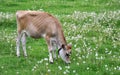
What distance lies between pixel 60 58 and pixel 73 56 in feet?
1.57

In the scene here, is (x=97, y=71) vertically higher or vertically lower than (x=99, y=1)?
higher

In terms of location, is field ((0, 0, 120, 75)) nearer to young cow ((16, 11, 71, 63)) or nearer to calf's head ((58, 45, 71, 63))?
calf's head ((58, 45, 71, 63))

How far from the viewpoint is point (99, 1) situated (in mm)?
29281

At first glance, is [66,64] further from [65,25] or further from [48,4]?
[48,4]

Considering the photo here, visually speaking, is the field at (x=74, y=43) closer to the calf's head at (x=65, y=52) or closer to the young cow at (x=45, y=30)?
the calf's head at (x=65, y=52)

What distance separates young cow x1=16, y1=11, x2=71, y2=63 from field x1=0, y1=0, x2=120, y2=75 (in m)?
0.42

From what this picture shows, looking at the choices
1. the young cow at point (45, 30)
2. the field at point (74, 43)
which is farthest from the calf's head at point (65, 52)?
the field at point (74, 43)

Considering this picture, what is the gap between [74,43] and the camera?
1752 cm

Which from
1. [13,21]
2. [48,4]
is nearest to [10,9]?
[48,4]

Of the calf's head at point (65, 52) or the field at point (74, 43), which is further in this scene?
the calf's head at point (65, 52)

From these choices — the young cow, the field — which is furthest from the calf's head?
the field

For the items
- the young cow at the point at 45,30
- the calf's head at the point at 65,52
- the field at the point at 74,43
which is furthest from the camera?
the young cow at the point at 45,30

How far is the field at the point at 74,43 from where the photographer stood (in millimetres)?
13500

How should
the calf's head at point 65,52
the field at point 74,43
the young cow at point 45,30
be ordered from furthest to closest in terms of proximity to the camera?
the young cow at point 45,30 < the calf's head at point 65,52 < the field at point 74,43
